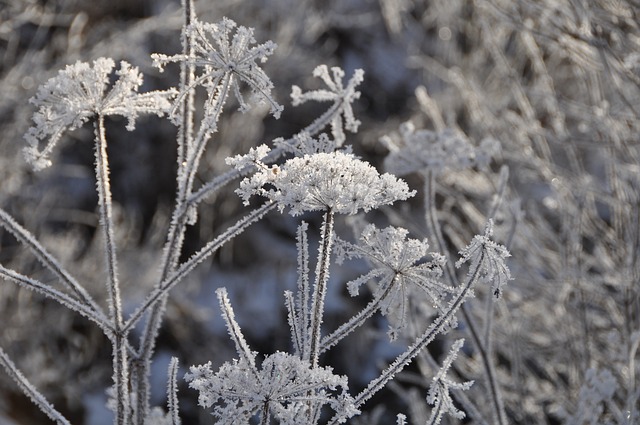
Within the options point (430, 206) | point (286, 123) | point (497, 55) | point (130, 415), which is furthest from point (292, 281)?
point (130, 415)

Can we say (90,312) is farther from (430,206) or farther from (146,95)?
(430,206)

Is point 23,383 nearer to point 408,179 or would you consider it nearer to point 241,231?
point 241,231

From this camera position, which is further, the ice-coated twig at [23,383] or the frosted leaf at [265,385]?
the ice-coated twig at [23,383]

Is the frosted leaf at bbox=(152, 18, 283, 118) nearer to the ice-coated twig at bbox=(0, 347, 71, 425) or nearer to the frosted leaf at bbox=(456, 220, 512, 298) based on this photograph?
the frosted leaf at bbox=(456, 220, 512, 298)

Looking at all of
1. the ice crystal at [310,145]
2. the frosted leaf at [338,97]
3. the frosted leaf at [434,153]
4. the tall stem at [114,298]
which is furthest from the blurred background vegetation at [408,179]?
the tall stem at [114,298]

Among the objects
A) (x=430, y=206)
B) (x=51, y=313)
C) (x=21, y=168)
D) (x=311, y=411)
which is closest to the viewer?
(x=311, y=411)

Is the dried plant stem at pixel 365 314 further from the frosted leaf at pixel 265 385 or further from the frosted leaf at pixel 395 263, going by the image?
the frosted leaf at pixel 265 385

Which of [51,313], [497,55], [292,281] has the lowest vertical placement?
[51,313]
